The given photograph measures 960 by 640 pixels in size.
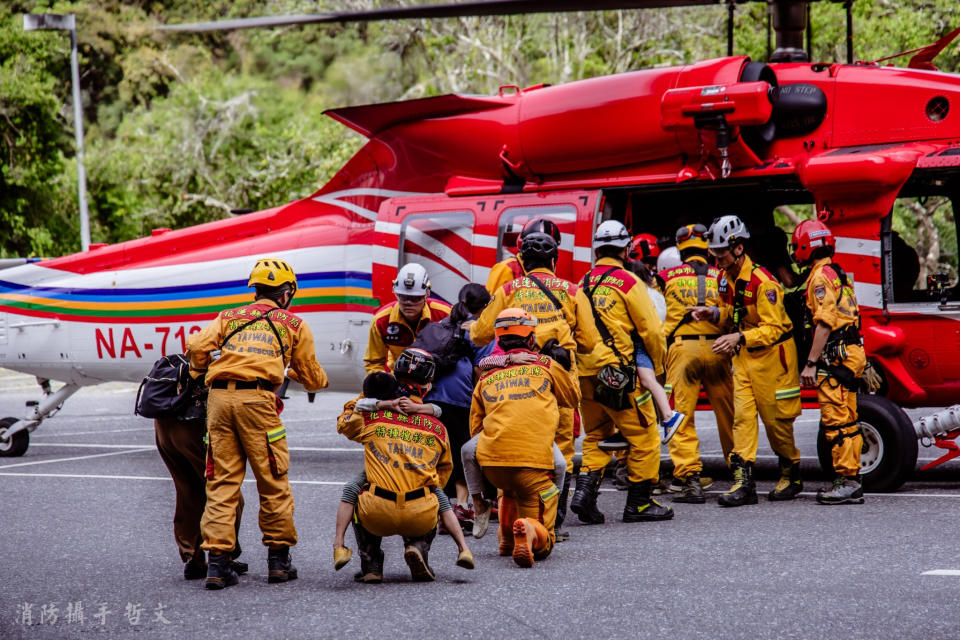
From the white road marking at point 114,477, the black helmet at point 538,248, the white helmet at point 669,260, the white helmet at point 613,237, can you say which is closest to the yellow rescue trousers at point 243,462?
the black helmet at point 538,248

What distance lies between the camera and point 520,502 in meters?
6.70

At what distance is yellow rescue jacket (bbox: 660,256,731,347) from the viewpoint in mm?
8789

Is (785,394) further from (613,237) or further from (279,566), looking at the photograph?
(279,566)

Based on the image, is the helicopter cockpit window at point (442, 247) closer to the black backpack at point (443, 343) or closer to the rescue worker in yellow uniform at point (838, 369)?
the black backpack at point (443, 343)

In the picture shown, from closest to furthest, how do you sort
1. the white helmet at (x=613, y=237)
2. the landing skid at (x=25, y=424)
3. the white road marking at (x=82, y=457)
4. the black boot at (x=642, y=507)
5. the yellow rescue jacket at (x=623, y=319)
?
1. the yellow rescue jacket at (x=623, y=319)
2. the black boot at (x=642, y=507)
3. the white helmet at (x=613, y=237)
4. the white road marking at (x=82, y=457)
5. the landing skid at (x=25, y=424)

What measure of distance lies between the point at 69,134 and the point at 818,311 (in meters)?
34.4

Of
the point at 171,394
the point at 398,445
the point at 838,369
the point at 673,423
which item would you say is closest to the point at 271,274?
→ the point at 171,394

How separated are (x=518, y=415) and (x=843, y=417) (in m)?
2.84

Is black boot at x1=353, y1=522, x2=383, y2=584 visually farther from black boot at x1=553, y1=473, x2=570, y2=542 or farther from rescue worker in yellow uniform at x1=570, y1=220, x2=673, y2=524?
rescue worker in yellow uniform at x1=570, y1=220, x2=673, y2=524

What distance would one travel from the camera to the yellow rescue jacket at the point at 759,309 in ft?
27.8

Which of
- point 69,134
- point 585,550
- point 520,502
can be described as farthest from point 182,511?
point 69,134

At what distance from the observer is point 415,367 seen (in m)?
6.36

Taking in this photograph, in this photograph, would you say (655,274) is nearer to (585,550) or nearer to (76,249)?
(585,550)

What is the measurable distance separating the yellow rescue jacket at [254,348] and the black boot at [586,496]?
2090mm
